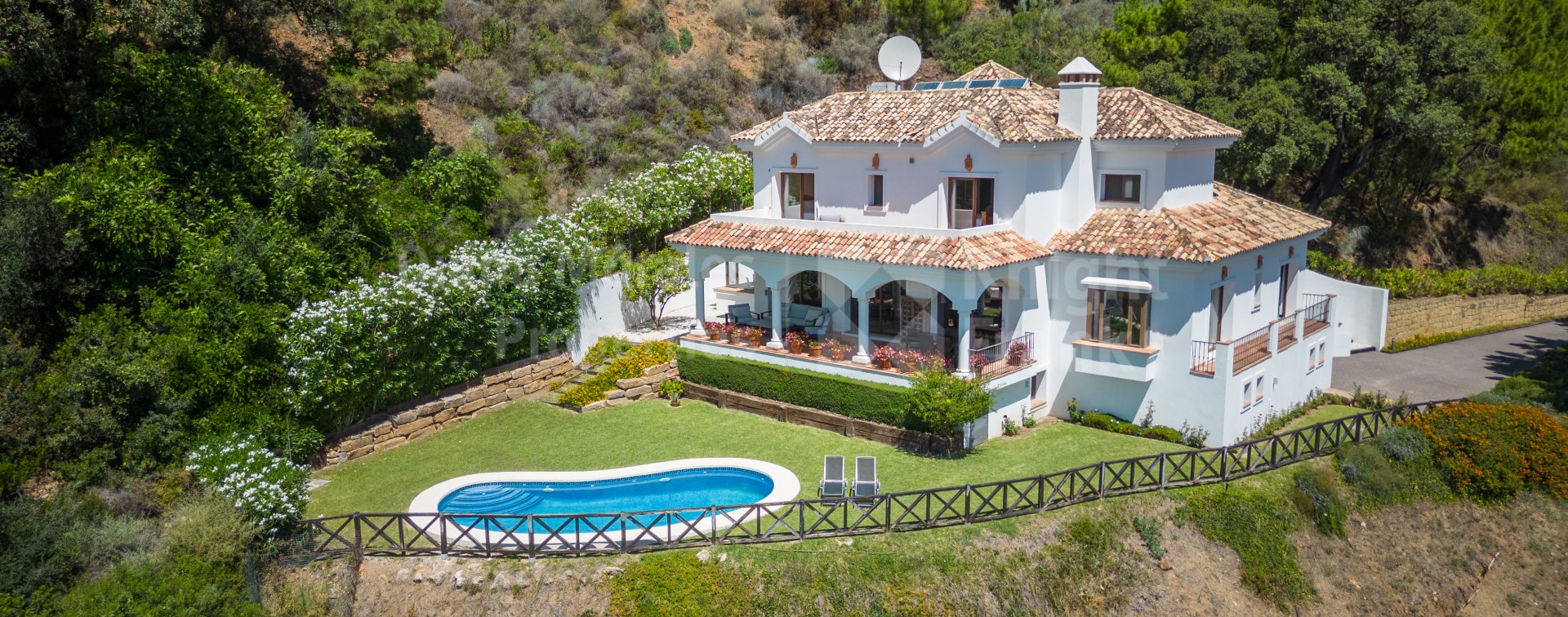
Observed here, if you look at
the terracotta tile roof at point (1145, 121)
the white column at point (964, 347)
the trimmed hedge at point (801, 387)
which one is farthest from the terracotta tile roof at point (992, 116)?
the trimmed hedge at point (801, 387)

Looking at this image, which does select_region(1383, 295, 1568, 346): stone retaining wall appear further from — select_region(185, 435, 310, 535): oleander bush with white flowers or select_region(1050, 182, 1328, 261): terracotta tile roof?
select_region(185, 435, 310, 535): oleander bush with white flowers

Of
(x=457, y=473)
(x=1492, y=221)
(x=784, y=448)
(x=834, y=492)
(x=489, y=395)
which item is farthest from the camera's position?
(x=1492, y=221)

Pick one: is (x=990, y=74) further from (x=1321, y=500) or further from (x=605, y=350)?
(x=1321, y=500)

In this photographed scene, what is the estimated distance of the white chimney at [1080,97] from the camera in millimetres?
24141

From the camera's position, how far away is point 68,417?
60.1 ft

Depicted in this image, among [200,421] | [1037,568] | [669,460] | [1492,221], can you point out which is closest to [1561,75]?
[1492,221]

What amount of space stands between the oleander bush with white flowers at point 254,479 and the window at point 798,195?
14.2 metres

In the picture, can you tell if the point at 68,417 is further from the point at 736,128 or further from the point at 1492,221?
the point at 1492,221

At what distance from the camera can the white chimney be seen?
24141 mm

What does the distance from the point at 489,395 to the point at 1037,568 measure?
575 inches

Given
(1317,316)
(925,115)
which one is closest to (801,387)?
(925,115)

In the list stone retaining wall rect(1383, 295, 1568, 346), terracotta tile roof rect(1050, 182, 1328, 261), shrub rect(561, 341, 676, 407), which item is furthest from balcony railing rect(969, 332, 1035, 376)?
stone retaining wall rect(1383, 295, 1568, 346)

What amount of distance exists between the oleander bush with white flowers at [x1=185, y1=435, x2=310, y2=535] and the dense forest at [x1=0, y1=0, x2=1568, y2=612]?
334 mm

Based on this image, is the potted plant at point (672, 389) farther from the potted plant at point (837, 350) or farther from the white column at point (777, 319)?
the potted plant at point (837, 350)
